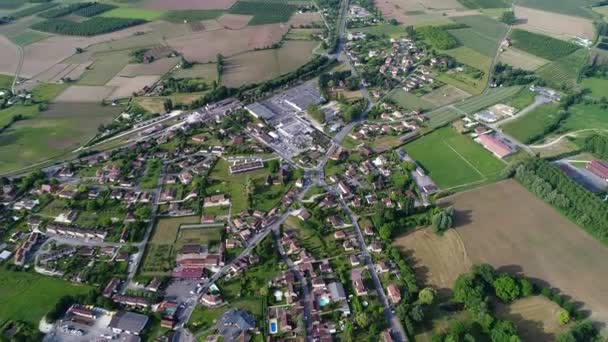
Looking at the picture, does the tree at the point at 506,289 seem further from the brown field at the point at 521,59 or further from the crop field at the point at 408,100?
the brown field at the point at 521,59

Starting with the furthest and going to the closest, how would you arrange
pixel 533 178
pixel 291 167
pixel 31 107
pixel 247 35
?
pixel 247 35 → pixel 31 107 → pixel 291 167 → pixel 533 178

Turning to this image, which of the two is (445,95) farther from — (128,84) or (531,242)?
(128,84)

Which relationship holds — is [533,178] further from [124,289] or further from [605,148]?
[124,289]

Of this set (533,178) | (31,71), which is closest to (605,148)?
(533,178)

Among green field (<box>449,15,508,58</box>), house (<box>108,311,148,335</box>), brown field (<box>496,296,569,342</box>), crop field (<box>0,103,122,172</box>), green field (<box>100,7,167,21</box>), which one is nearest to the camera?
brown field (<box>496,296,569,342</box>)

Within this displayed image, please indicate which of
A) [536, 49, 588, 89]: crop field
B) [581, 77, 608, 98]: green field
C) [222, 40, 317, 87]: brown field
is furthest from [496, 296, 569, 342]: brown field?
[222, 40, 317, 87]: brown field

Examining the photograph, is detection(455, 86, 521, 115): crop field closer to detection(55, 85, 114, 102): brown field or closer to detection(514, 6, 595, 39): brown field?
detection(514, 6, 595, 39): brown field

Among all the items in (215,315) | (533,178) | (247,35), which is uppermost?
→ (247,35)
